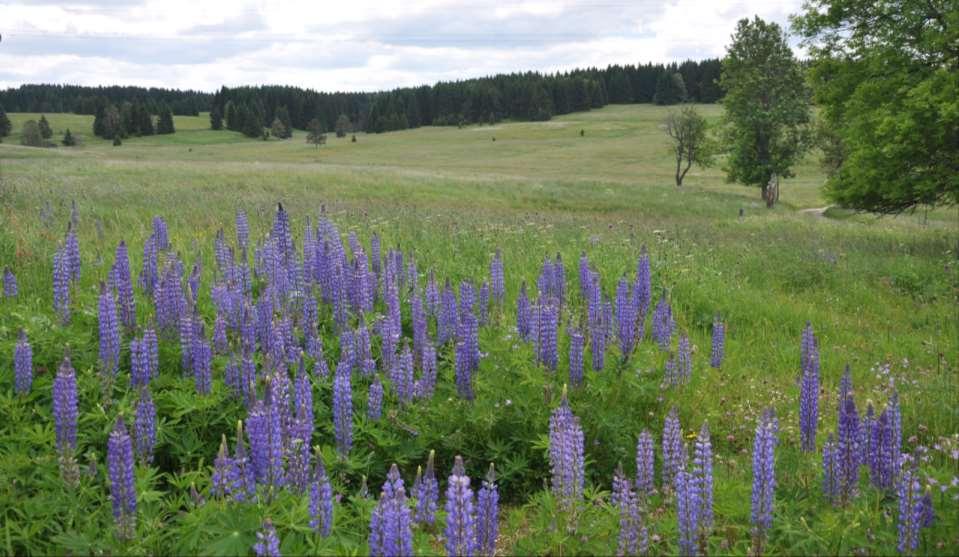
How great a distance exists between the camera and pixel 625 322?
662 cm

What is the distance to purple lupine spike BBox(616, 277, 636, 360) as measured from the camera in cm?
650

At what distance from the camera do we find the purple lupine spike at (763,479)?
12.2ft

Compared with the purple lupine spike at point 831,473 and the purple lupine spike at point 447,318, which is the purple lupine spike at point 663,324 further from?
the purple lupine spike at point 831,473

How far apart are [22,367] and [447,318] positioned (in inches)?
135

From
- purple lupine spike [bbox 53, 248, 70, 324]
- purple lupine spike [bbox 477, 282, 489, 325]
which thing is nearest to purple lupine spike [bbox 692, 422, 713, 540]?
purple lupine spike [bbox 477, 282, 489, 325]

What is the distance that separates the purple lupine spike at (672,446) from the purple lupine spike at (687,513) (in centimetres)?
16

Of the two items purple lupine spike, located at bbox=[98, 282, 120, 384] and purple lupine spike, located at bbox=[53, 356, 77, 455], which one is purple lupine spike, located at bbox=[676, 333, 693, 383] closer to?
purple lupine spike, located at bbox=[98, 282, 120, 384]

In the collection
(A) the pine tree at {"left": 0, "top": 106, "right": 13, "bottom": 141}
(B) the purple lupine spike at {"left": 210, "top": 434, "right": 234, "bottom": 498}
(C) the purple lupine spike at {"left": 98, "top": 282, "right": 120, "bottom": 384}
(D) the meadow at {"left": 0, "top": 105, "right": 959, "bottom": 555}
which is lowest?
(D) the meadow at {"left": 0, "top": 105, "right": 959, "bottom": 555}

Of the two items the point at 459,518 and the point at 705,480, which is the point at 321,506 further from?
the point at 705,480

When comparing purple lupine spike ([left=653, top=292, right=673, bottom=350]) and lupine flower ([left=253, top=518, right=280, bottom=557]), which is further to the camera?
purple lupine spike ([left=653, top=292, right=673, bottom=350])

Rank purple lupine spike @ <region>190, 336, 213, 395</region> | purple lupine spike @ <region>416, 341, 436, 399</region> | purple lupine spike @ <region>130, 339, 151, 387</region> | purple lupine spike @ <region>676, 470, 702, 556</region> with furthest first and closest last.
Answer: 1. purple lupine spike @ <region>416, 341, 436, 399</region>
2. purple lupine spike @ <region>190, 336, 213, 395</region>
3. purple lupine spike @ <region>130, 339, 151, 387</region>
4. purple lupine spike @ <region>676, 470, 702, 556</region>

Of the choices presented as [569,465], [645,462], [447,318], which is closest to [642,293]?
[447,318]

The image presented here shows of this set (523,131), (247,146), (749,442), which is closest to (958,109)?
(749,442)

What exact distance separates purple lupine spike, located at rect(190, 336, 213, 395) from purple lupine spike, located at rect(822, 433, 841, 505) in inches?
161
